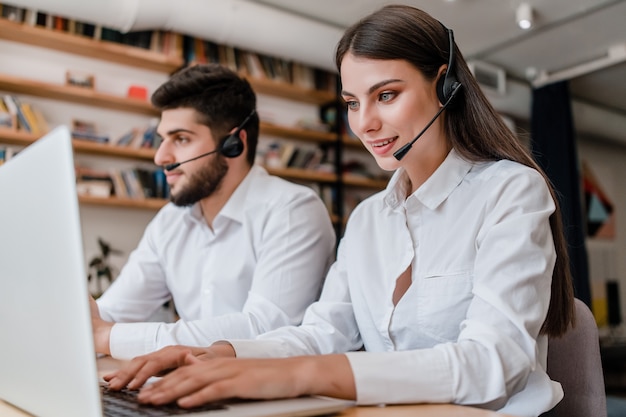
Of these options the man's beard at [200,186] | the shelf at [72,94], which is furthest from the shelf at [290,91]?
the man's beard at [200,186]

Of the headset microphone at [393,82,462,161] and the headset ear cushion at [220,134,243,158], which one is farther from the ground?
the headset ear cushion at [220,134,243,158]

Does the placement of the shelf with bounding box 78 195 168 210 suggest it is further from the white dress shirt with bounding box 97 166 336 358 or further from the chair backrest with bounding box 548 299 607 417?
the chair backrest with bounding box 548 299 607 417

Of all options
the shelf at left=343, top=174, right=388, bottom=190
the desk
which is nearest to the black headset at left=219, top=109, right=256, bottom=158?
the desk

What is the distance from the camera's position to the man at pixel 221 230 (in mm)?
1545

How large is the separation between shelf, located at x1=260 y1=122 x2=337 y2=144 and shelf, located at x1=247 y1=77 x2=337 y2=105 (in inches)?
11.0

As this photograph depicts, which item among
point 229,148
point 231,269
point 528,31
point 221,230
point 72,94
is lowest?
point 231,269

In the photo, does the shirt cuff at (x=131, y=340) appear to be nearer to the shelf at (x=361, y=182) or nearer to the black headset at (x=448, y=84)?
the black headset at (x=448, y=84)

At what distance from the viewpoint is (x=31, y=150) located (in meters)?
0.55

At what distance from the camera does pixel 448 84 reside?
43.8 inches

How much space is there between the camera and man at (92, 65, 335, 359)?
154 centimetres

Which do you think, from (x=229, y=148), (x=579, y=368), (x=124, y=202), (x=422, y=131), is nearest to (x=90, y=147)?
(x=124, y=202)

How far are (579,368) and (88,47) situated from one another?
11.4 feet

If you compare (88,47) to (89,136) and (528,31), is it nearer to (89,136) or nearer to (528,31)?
(89,136)

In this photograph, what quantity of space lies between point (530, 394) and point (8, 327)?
0.71 metres
